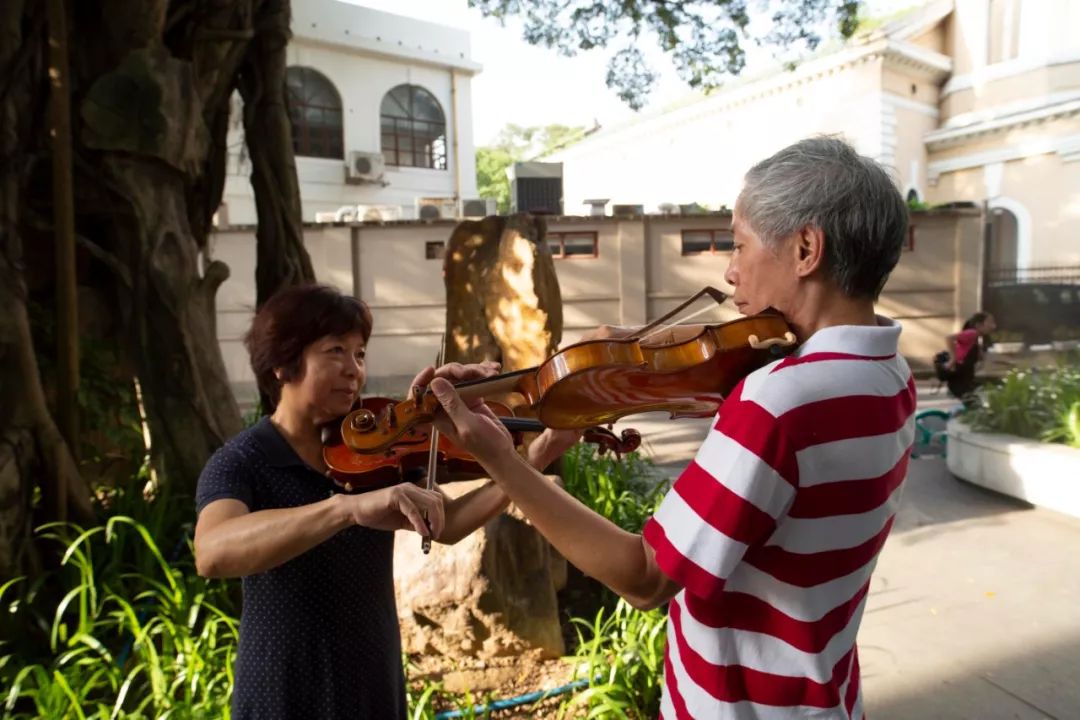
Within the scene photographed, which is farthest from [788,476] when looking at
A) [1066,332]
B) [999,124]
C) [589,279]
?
[999,124]

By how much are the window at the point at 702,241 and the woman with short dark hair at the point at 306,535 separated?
38.1ft

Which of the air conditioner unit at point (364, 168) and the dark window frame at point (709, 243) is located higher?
the air conditioner unit at point (364, 168)

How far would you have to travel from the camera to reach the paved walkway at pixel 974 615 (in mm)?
2811

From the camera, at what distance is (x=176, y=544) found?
324 cm

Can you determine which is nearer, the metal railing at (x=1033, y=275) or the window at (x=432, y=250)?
the window at (x=432, y=250)

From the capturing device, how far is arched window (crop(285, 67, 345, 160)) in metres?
16.1

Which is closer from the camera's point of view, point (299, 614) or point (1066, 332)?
point (299, 614)

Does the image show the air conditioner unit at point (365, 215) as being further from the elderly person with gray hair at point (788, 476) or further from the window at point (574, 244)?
the elderly person with gray hair at point (788, 476)

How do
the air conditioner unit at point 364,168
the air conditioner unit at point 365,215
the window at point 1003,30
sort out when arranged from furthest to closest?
the air conditioner unit at point 364,168 → the window at point 1003,30 → the air conditioner unit at point 365,215

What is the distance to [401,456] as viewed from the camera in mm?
1601

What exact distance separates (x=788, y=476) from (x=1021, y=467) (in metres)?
5.15

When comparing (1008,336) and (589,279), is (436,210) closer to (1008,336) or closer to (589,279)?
(589,279)

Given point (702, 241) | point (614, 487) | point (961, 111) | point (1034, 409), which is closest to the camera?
point (614, 487)

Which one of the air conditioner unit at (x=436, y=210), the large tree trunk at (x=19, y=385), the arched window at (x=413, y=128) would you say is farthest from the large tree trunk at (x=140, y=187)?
the arched window at (x=413, y=128)
